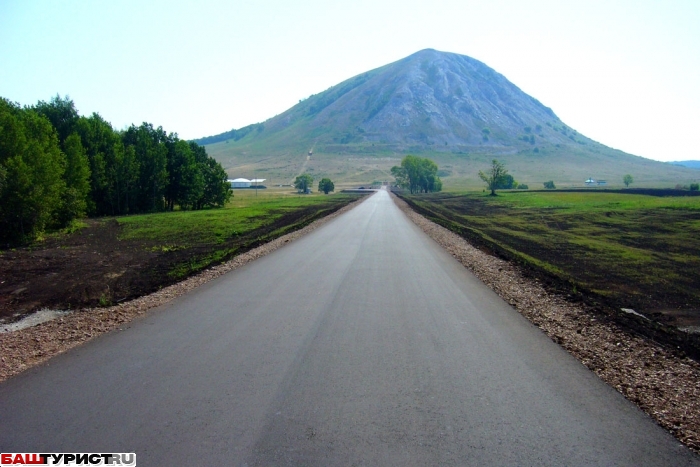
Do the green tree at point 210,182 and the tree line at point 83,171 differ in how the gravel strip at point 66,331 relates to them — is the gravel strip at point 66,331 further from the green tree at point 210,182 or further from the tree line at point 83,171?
the green tree at point 210,182

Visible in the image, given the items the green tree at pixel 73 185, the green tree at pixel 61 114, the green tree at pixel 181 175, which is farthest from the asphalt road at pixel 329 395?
the green tree at pixel 181 175

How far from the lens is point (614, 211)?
42.2 m

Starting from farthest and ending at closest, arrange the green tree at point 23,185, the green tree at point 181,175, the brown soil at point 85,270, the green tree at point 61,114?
the green tree at point 181,175
the green tree at point 61,114
the green tree at point 23,185
the brown soil at point 85,270

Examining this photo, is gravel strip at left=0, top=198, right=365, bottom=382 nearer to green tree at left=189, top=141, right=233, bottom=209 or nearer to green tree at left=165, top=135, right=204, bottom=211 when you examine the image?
green tree at left=165, top=135, right=204, bottom=211

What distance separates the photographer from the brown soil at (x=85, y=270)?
39.3 ft

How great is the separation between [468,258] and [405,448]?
14582 mm

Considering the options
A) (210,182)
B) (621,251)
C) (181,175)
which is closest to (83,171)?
(181,175)

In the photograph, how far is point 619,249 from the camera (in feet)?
71.5

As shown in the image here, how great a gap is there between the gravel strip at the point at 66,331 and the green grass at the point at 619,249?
12.1m

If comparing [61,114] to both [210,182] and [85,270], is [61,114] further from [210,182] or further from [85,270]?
[85,270]

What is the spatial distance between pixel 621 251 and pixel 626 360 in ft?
53.3

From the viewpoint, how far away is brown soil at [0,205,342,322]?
39.3 ft

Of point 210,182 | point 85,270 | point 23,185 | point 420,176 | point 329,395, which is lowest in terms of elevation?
point 329,395

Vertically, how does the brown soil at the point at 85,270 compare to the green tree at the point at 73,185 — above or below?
below
